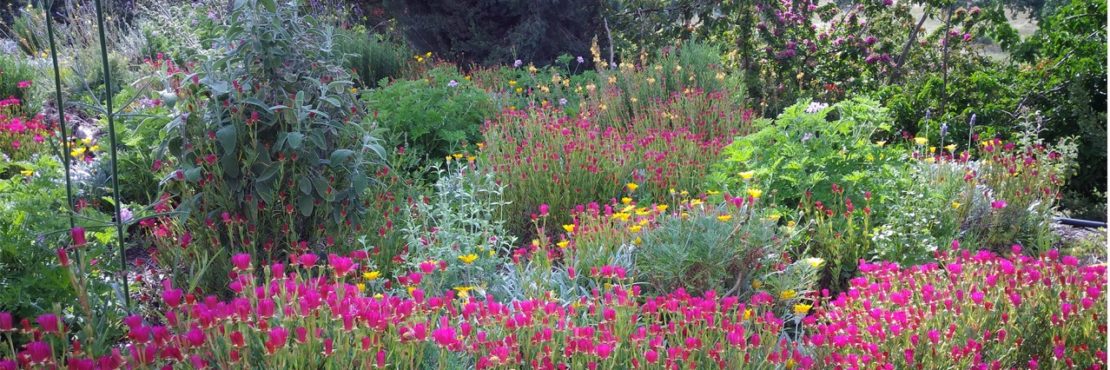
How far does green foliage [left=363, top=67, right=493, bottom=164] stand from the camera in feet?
17.5

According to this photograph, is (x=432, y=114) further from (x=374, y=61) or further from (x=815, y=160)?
(x=374, y=61)

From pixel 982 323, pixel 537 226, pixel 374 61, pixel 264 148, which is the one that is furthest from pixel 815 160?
pixel 374 61

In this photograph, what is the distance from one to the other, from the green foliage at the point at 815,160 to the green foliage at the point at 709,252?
631mm

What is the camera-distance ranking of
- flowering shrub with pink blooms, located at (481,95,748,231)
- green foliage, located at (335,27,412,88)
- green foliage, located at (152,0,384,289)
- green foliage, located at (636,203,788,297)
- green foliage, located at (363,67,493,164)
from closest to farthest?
green foliage, located at (636,203,788,297)
green foliage, located at (152,0,384,289)
flowering shrub with pink blooms, located at (481,95,748,231)
green foliage, located at (363,67,493,164)
green foliage, located at (335,27,412,88)

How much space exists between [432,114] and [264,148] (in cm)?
204

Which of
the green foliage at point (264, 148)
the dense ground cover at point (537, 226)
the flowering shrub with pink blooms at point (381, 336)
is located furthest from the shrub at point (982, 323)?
the green foliage at point (264, 148)

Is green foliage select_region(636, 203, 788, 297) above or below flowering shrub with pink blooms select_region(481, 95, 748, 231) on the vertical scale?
below

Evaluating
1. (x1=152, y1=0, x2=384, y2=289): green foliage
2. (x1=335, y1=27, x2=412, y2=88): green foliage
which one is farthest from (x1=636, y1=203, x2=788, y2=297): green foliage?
(x1=335, y1=27, x2=412, y2=88): green foliage

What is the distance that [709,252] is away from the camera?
10.0 feet

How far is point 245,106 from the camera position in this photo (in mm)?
3350

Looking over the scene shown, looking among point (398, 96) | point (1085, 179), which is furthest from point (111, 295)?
point (1085, 179)

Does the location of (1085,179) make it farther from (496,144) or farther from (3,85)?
(3,85)

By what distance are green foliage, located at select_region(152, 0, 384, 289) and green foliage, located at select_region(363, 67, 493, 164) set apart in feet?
4.81

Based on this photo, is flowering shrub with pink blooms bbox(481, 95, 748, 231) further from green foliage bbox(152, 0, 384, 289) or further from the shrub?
the shrub
